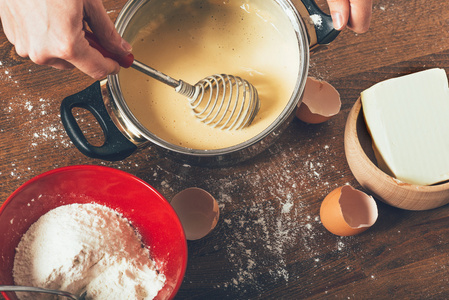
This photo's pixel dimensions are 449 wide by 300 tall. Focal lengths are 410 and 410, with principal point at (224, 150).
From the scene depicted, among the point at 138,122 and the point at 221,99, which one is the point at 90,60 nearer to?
the point at 138,122

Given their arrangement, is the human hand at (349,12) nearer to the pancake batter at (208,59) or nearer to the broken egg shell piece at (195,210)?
the pancake batter at (208,59)

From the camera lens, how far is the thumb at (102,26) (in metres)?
0.61

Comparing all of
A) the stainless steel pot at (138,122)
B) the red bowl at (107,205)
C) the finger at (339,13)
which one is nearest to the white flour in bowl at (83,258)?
the red bowl at (107,205)

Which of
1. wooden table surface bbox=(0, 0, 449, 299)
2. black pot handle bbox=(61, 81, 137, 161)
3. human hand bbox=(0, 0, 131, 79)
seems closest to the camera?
human hand bbox=(0, 0, 131, 79)

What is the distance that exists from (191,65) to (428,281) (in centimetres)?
63

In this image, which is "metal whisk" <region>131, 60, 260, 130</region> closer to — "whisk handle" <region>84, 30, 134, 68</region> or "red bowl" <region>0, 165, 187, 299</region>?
"whisk handle" <region>84, 30, 134, 68</region>

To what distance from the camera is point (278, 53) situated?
0.80m

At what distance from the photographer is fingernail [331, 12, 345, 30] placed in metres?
0.70

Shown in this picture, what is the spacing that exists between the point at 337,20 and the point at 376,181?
11.8 inches

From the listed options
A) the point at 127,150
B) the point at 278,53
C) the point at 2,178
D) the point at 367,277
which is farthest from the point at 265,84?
the point at 2,178

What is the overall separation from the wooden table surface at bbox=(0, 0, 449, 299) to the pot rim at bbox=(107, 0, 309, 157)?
15cm

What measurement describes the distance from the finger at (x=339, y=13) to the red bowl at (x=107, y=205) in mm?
421

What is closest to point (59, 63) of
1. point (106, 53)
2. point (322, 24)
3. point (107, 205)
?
point (106, 53)

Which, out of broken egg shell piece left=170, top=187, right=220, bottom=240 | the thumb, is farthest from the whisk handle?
broken egg shell piece left=170, top=187, right=220, bottom=240
